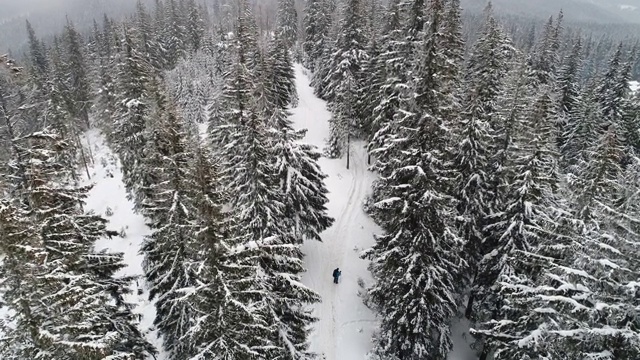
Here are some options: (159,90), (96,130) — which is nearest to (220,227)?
(159,90)

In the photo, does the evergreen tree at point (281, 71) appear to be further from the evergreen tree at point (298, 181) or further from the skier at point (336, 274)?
the skier at point (336, 274)

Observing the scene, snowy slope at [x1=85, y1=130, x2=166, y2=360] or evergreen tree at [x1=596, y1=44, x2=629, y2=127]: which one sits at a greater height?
evergreen tree at [x1=596, y1=44, x2=629, y2=127]

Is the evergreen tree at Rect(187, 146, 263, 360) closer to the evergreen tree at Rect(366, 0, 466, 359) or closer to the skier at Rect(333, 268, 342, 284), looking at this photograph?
the evergreen tree at Rect(366, 0, 466, 359)

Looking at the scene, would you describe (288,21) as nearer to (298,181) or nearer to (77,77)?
(77,77)

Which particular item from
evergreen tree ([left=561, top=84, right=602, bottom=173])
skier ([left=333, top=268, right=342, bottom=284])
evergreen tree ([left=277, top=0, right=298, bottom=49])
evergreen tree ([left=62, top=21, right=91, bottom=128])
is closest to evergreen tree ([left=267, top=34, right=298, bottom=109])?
skier ([left=333, top=268, right=342, bottom=284])

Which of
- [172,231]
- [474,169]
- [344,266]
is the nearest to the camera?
[172,231]

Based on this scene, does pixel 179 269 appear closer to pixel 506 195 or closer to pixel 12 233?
pixel 12 233

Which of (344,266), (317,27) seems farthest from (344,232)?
(317,27)
